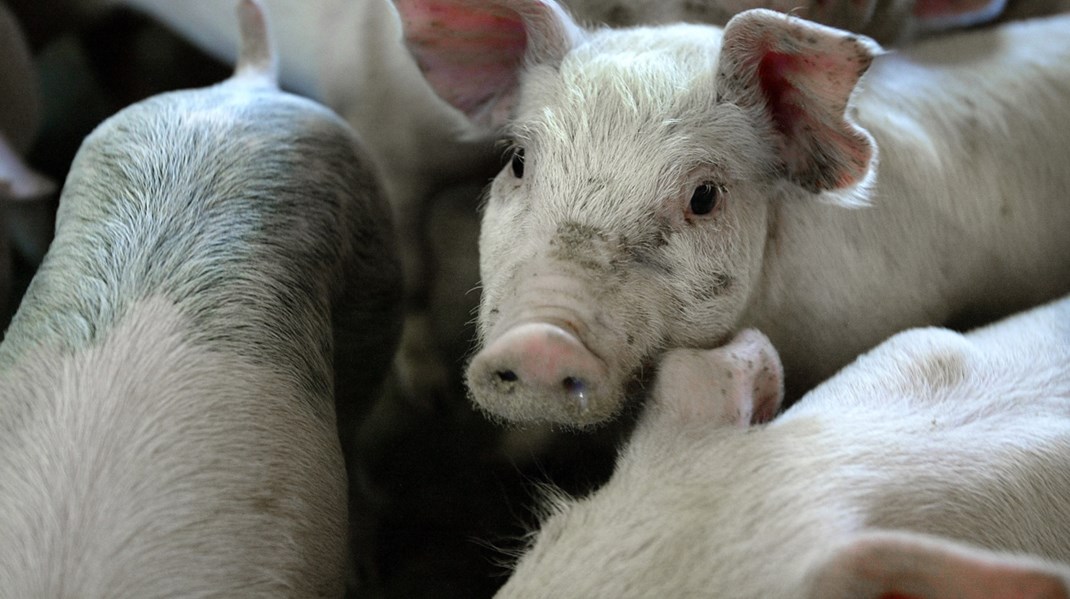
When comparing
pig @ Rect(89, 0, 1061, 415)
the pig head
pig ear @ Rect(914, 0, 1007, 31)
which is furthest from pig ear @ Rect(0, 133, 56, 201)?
pig ear @ Rect(914, 0, 1007, 31)

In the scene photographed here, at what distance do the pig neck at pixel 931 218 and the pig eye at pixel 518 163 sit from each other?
0.36 meters

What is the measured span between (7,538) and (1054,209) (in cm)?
154

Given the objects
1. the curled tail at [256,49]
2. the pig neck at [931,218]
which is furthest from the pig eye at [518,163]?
the curled tail at [256,49]

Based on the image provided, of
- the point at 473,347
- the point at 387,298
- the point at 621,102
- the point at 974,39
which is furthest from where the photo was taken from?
the point at 974,39

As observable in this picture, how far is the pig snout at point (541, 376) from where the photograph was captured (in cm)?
96

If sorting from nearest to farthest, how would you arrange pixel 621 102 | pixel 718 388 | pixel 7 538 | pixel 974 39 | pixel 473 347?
pixel 7 538 < pixel 718 388 < pixel 621 102 < pixel 473 347 < pixel 974 39

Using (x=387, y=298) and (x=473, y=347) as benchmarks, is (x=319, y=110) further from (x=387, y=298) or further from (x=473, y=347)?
(x=473, y=347)

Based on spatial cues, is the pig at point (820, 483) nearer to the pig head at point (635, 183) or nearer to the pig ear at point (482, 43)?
the pig head at point (635, 183)

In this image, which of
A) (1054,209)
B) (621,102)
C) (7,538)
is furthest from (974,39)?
(7,538)

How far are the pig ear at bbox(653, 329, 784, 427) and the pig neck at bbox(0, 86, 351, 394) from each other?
1.47ft

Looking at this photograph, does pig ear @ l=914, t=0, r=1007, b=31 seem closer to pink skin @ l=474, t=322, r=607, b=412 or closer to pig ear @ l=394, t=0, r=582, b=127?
pig ear @ l=394, t=0, r=582, b=127

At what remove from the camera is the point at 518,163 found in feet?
4.09

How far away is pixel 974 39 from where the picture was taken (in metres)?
1.66

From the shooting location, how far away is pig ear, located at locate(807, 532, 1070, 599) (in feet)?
2.28
